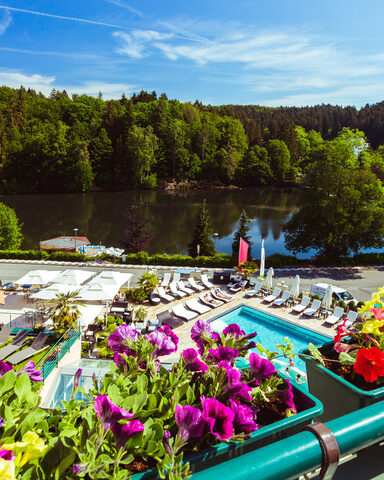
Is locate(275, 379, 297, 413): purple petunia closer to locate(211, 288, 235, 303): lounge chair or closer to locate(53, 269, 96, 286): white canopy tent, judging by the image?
locate(53, 269, 96, 286): white canopy tent

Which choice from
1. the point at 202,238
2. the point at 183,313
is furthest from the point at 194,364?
the point at 202,238

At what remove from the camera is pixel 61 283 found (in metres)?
16.0

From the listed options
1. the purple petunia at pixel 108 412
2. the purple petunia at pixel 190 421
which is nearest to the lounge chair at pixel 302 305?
the purple petunia at pixel 190 421

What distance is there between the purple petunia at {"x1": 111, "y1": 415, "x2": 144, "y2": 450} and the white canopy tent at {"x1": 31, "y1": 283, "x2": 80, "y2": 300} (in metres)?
14.4

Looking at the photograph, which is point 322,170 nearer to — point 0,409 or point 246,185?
point 0,409

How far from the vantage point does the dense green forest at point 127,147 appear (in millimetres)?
64875

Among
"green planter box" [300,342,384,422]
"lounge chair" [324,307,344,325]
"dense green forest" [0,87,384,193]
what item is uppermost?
"dense green forest" [0,87,384,193]

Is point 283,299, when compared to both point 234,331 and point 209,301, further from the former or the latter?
point 234,331

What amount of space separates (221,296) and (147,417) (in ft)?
53.5

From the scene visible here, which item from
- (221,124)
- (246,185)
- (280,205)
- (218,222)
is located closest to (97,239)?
(218,222)

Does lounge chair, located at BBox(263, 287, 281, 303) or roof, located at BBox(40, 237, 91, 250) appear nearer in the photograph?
lounge chair, located at BBox(263, 287, 281, 303)

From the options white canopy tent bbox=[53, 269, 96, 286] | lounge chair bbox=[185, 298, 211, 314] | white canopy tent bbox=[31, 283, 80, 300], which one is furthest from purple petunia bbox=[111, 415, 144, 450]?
white canopy tent bbox=[53, 269, 96, 286]

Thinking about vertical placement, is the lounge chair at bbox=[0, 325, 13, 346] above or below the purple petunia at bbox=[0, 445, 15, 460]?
below

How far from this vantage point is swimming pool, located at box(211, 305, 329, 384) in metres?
13.5
